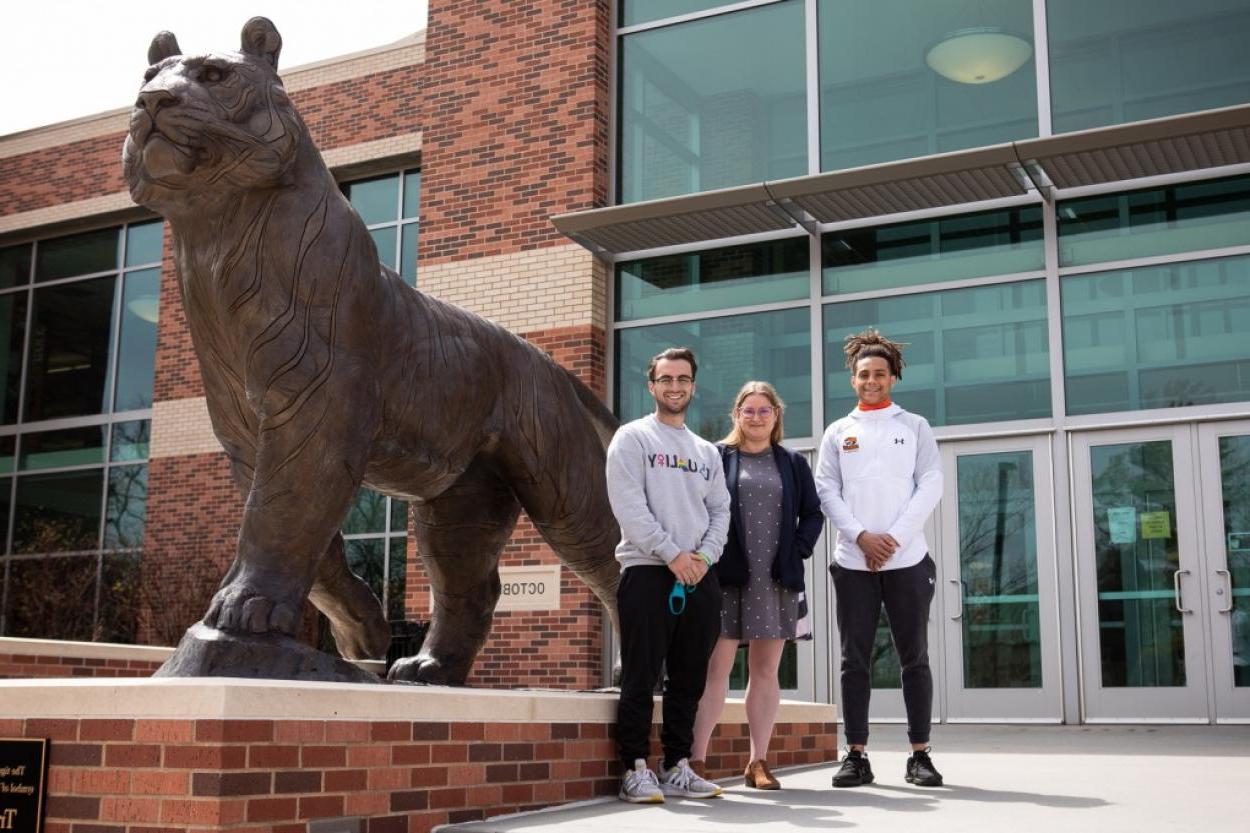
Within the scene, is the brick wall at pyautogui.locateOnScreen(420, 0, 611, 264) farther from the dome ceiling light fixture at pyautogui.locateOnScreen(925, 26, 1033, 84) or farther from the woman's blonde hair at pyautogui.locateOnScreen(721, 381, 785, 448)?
the woman's blonde hair at pyautogui.locateOnScreen(721, 381, 785, 448)

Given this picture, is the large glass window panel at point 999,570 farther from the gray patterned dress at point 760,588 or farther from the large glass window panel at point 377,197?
the large glass window panel at point 377,197

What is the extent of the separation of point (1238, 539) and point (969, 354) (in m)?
2.74

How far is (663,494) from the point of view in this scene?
16.0 ft

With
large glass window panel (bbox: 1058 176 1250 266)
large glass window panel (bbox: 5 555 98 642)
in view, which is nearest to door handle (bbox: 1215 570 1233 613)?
large glass window panel (bbox: 1058 176 1250 266)

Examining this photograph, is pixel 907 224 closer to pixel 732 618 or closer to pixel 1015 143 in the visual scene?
pixel 1015 143

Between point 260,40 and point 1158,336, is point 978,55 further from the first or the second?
point 260,40

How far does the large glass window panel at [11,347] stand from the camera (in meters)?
19.9

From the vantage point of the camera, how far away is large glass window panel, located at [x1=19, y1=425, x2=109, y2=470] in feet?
61.3

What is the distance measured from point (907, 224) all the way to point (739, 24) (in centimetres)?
297

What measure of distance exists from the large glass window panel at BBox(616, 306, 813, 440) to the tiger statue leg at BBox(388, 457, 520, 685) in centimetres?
765

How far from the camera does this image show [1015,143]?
1138 cm

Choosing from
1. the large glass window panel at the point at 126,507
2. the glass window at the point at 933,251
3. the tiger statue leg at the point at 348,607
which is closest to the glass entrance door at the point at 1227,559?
the glass window at the point at 933,251

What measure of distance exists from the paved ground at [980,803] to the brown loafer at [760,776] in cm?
9

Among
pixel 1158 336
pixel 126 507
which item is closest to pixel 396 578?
pixel 126 507
